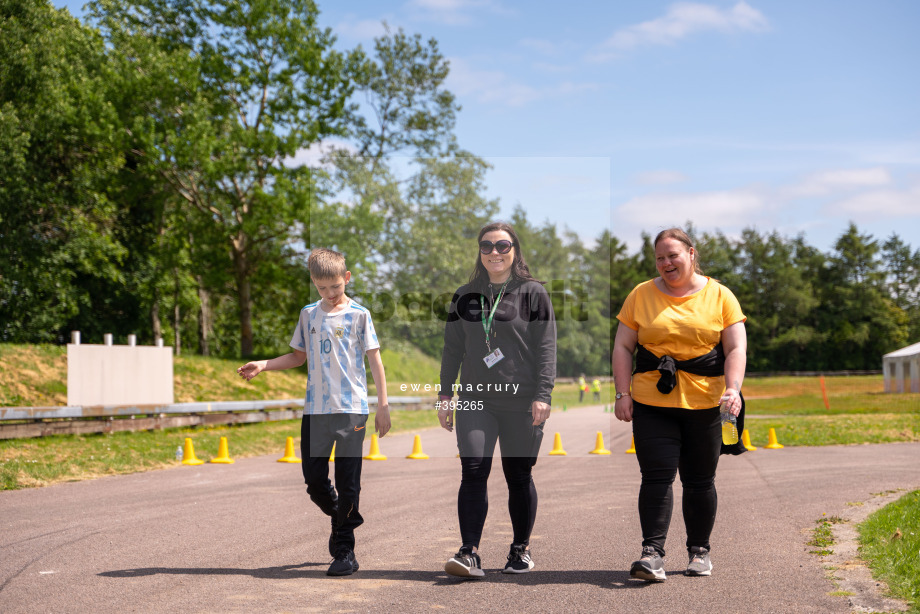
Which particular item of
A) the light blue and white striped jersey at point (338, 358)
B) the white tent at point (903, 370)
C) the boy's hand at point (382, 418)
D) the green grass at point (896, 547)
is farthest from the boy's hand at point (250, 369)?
the white tent at point (903, 370)

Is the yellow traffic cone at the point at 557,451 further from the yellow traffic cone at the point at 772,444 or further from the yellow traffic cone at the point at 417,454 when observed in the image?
the yellow traffic cone at the point at 772,444

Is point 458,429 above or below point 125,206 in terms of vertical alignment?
below

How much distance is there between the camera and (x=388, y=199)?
1241 cm

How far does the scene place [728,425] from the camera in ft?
16.1

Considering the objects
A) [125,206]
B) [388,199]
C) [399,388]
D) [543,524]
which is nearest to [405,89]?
[125,206]

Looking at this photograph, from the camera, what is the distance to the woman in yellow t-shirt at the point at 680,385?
16.2 ft

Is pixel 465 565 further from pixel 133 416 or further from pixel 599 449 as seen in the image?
pixel 133 416

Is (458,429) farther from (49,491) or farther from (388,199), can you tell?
(388,199)

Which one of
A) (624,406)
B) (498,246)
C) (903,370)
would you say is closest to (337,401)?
(498,246)

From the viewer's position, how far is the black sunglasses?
17.3 feet

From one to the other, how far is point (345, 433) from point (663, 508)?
200cm

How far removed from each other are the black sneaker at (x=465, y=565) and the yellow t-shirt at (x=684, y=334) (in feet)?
4.51

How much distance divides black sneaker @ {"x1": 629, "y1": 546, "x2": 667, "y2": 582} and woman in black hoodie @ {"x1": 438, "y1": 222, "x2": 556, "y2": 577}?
2.36 feet

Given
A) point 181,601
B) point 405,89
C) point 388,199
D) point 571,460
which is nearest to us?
point 181,601
